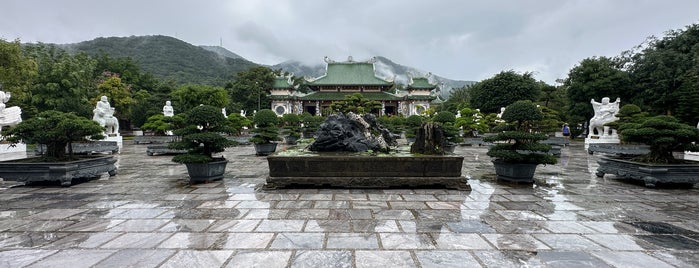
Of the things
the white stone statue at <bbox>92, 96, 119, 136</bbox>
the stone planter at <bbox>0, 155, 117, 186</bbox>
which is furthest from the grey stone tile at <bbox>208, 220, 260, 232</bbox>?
the white stone statue at <bbox>92, 96, 119, 136</bbox>

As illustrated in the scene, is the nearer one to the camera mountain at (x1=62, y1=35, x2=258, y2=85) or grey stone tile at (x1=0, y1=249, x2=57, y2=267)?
grey stone tile at (x1=0, y1=249, x2=57, y2=267)

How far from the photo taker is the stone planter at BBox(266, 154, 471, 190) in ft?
21.7

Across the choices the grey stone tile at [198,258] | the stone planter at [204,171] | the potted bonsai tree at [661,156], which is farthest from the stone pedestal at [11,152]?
the potted bonsai tree at [661,156]

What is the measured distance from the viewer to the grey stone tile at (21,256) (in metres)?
3.14

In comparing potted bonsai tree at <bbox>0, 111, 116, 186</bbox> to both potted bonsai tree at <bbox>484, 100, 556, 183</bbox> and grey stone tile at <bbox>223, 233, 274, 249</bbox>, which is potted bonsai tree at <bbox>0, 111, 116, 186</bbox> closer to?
grey stone tile at <bbox>223, 233, 274, 249</bbox>

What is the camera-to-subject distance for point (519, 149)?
23.2 ft

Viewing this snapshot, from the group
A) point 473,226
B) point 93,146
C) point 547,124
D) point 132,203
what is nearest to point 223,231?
point 132,203

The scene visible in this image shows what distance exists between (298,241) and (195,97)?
104 feet

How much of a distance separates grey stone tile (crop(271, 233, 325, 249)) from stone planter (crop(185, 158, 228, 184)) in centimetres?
414

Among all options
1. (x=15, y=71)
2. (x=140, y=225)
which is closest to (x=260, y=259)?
(x=140, y=225)

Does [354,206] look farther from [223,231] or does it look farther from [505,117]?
[505,117]

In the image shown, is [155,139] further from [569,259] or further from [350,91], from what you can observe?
[350,91]

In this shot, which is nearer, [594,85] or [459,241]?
[459,241]

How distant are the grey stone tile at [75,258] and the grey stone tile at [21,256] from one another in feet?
0.34
